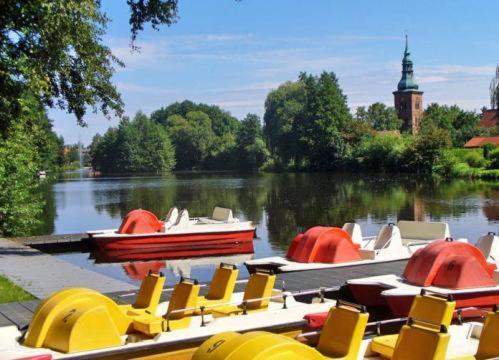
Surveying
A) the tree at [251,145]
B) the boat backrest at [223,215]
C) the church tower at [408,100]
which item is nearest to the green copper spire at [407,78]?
the church tower at [408,100]

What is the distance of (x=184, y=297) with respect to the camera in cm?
968

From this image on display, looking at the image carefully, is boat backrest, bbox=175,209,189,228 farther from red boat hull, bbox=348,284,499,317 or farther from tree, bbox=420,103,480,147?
tree, bbox=420,103,480,147

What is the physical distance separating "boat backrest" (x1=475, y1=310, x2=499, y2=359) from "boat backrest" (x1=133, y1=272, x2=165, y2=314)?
4.85m

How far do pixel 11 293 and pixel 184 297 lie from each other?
189 inches

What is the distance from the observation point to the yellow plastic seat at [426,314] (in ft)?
25.6

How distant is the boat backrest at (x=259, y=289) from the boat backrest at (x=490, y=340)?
11.2ft

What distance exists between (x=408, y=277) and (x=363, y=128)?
81906mm

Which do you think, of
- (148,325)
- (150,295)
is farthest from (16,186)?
(148,325)

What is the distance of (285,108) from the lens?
3890 inches

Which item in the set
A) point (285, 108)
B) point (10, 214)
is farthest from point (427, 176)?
point (10, 214)

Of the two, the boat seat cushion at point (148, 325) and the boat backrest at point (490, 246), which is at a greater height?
the boat backrest at point (490, 246)

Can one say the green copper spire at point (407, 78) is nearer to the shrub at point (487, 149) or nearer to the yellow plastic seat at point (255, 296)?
the shrub at point (487, 149)

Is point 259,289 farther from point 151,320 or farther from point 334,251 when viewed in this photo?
point 334,251

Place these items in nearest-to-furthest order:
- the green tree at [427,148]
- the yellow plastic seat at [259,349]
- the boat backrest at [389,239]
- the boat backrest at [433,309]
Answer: the yellow plastic seat at [259,349]
the boat backrest at [433,309]
the boat backrest at [389,239]
the green tree at [427,148]
